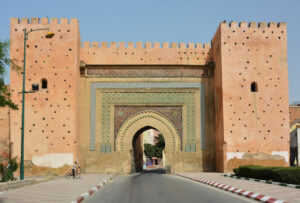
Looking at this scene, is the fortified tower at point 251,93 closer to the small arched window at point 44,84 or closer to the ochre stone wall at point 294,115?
the ochre stone wall at point 294,115

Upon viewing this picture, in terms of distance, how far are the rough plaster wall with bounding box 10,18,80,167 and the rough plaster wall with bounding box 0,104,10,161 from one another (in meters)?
0.49

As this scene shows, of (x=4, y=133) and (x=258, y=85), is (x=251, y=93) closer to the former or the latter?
(x=258, y=85)

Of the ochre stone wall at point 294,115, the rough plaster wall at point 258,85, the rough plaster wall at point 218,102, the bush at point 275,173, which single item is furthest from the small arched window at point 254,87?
the ochre stone wall at point 294,115

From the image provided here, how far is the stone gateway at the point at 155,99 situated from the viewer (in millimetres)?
19141

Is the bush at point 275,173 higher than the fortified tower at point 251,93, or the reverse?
the fortified tower at point 251,93

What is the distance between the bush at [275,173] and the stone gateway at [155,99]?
4334 mm

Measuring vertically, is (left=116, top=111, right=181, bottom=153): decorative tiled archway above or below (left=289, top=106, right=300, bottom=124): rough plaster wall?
below

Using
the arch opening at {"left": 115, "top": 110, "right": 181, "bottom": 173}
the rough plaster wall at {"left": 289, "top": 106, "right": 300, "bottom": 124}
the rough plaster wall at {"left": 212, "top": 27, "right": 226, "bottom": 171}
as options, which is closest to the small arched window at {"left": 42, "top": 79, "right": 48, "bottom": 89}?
the arch opening at {"left": 115, "top": 110, "right": 181, "bottom": 173}

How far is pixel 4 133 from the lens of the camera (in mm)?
19219

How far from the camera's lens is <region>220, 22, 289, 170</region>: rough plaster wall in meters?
19.3

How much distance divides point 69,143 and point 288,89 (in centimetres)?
1055

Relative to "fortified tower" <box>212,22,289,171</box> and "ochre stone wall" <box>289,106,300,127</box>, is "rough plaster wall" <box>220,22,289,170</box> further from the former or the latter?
"ochre stone wall" <box>289,106,300,127</box>

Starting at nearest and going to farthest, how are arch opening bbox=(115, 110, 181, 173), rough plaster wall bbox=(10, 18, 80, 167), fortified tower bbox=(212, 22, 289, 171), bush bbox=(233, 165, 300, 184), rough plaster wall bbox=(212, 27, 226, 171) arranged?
bush bbox=(233, 165, 300, 184), rough plaster wall bbox=(10, 18, 80, 167), fortified tower bbox=(212, 22, 289, 171), rough plaster wall bbox=(212, 27, 226, 171), arch opening bbox=(115, 110, 181, 173)

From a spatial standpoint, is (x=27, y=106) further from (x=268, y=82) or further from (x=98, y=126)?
(x=268, y=82)
